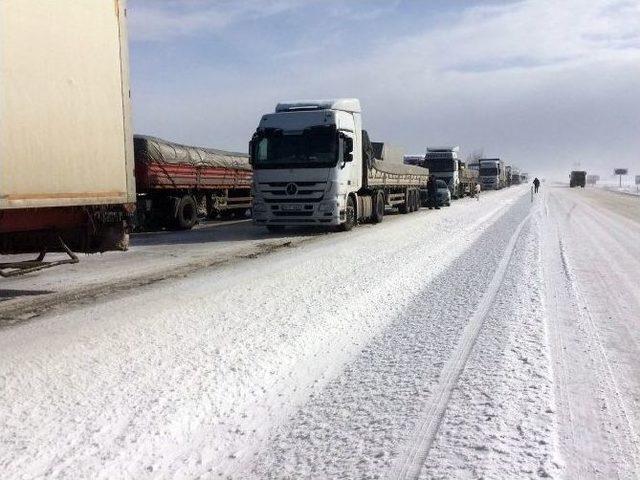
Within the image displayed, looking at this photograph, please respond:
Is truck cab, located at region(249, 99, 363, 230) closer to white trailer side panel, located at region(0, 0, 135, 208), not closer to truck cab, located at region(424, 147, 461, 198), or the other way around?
white trailer side panel, located at region(0, 0, 135, 208)

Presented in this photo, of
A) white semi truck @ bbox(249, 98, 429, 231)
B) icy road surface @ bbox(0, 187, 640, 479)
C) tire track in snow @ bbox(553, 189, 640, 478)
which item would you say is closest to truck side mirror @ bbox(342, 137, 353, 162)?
white semi truck @ bbox(249, 98, 429, 231)

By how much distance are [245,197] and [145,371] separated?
19.0m

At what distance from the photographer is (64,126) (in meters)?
6.23

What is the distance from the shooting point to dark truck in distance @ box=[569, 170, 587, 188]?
321 ft

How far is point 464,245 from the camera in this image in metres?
11.9

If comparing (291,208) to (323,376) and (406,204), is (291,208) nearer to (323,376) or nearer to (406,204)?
(323,376)

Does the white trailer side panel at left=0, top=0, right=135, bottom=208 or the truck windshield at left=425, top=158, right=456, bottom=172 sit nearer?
the white trailer side panel at left=0, top=0, right=135, bottom=208

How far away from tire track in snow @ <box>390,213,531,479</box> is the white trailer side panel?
4.46 meters

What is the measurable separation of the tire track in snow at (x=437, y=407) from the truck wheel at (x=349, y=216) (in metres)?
9.94

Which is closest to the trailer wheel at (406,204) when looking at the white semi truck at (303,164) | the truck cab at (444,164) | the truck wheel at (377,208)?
the truck wheel at (377,208)

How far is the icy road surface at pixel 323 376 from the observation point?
2.88 m

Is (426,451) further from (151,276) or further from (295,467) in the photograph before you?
(151,276)

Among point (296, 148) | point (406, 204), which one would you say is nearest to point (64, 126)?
point (296, 148)

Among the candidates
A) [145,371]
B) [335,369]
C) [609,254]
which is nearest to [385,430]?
[335,369]
